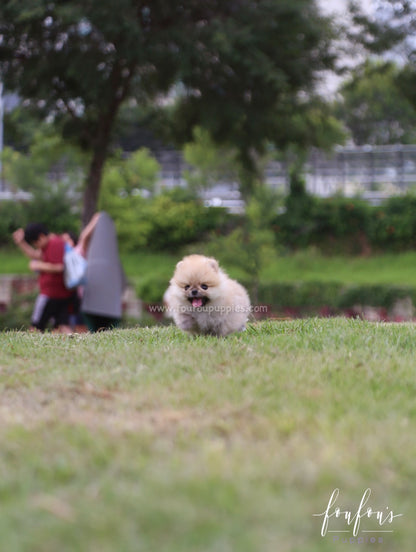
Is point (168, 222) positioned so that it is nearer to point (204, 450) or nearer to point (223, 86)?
point (223, 86)

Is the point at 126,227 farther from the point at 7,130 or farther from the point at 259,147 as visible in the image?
the point at 7,130

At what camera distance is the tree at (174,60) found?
1230 centimetres

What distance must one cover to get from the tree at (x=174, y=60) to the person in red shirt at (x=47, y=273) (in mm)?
3996

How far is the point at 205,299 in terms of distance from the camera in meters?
5.96

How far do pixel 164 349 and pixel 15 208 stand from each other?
18.9 metres

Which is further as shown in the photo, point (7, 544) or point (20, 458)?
point (20, 458)

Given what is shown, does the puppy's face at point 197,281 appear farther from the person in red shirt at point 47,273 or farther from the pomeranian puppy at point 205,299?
the person in red shirt at point 47,273

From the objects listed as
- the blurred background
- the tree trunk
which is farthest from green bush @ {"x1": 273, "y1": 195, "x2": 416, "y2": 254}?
the tree trunk

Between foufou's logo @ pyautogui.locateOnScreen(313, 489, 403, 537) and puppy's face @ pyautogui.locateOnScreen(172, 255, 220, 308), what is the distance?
10.5 ft

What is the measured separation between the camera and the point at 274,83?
12859mm

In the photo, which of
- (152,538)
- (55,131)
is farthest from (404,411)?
(55,131)

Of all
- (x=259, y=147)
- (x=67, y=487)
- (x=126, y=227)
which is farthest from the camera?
(x=126, y=227)

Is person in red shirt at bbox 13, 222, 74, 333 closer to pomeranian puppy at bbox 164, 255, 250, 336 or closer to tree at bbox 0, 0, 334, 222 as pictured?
pomeranian puppy at bbox 164, 255, 250, 336

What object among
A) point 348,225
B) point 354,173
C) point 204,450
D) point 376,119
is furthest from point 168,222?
point 376,119
